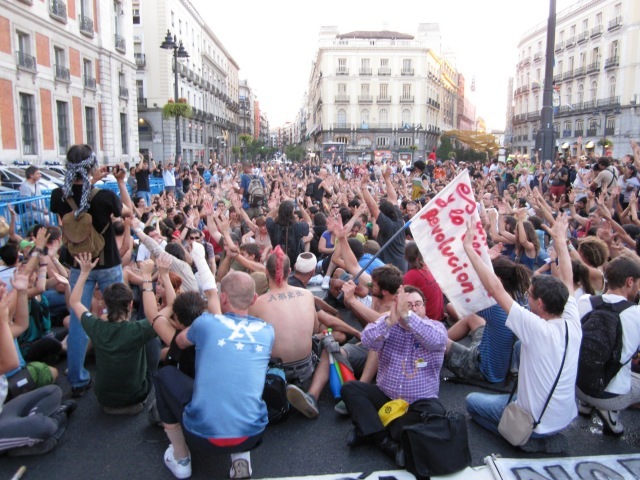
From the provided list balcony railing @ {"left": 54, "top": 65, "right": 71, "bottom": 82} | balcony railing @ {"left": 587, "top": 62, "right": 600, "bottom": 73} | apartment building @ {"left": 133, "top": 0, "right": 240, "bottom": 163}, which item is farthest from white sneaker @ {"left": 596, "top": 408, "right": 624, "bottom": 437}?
balcony railing @ {"left": 587, "top": 62, "right": 600, "bottom": 73}

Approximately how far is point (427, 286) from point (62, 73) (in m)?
24.8

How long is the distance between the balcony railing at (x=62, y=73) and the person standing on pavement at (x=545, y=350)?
84.2 ft

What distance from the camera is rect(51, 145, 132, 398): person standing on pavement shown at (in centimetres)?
435

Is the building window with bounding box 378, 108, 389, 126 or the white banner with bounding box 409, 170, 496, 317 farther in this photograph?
the building window with bounding box 378, 108, 389, 126

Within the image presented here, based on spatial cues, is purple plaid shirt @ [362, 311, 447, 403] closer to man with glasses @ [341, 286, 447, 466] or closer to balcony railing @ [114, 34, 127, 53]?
man with glasses @ [341, 286, 447, 466]

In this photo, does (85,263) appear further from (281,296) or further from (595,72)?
(595,72)

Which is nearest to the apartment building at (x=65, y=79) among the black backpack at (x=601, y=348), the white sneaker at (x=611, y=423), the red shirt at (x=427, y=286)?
the red shirt at (x=427, y=286)

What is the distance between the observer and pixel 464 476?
3406 mm

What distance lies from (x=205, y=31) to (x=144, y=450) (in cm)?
6180

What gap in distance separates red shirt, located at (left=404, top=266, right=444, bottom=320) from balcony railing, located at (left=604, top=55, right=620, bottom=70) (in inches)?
2030

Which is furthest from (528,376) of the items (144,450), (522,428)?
(144,450)

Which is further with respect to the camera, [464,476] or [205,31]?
[205,31]

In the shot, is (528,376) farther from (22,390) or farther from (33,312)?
(33,312)

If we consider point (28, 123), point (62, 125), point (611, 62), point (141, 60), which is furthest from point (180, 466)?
point (611, 62)
